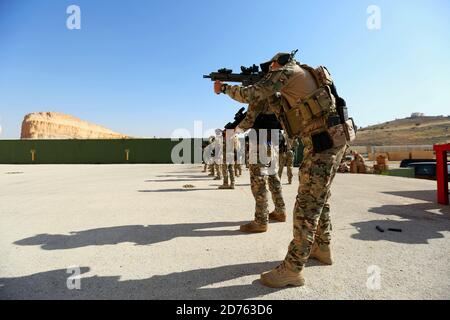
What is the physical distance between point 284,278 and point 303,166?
0.94 meters

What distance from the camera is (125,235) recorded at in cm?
385

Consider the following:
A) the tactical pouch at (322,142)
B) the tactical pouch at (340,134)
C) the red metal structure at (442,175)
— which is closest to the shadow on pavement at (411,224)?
the red metal structure at (442,175)

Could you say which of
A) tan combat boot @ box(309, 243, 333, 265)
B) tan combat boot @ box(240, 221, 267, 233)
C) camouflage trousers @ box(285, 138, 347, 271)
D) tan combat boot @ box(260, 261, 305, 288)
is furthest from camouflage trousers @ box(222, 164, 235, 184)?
tan combat boot @ box(260, 261, 305, 288)

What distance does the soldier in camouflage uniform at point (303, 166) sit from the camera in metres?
2.47

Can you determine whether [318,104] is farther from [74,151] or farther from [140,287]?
[74,151]

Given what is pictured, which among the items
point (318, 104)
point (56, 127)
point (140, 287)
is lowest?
point (140, 287)

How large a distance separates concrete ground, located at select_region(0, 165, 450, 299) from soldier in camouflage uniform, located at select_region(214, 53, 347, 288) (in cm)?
18

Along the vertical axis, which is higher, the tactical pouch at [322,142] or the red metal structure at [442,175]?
the tactical pouch at [322,142]

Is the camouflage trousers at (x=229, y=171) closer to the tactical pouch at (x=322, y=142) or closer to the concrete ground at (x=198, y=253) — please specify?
the concrete ground at (x=198, y=253)

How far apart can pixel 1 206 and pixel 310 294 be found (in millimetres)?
6101

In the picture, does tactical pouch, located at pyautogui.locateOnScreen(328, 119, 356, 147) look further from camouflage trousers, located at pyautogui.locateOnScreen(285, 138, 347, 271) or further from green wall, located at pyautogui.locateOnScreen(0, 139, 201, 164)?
green wall, located at pyautogui.locateOnScreen(0, 139, 201, 164)

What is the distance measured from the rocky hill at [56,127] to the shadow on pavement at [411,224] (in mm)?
65020

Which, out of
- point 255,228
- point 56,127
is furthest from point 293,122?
point 56,127

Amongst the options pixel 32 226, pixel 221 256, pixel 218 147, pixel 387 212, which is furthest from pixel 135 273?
pixel 218 147
